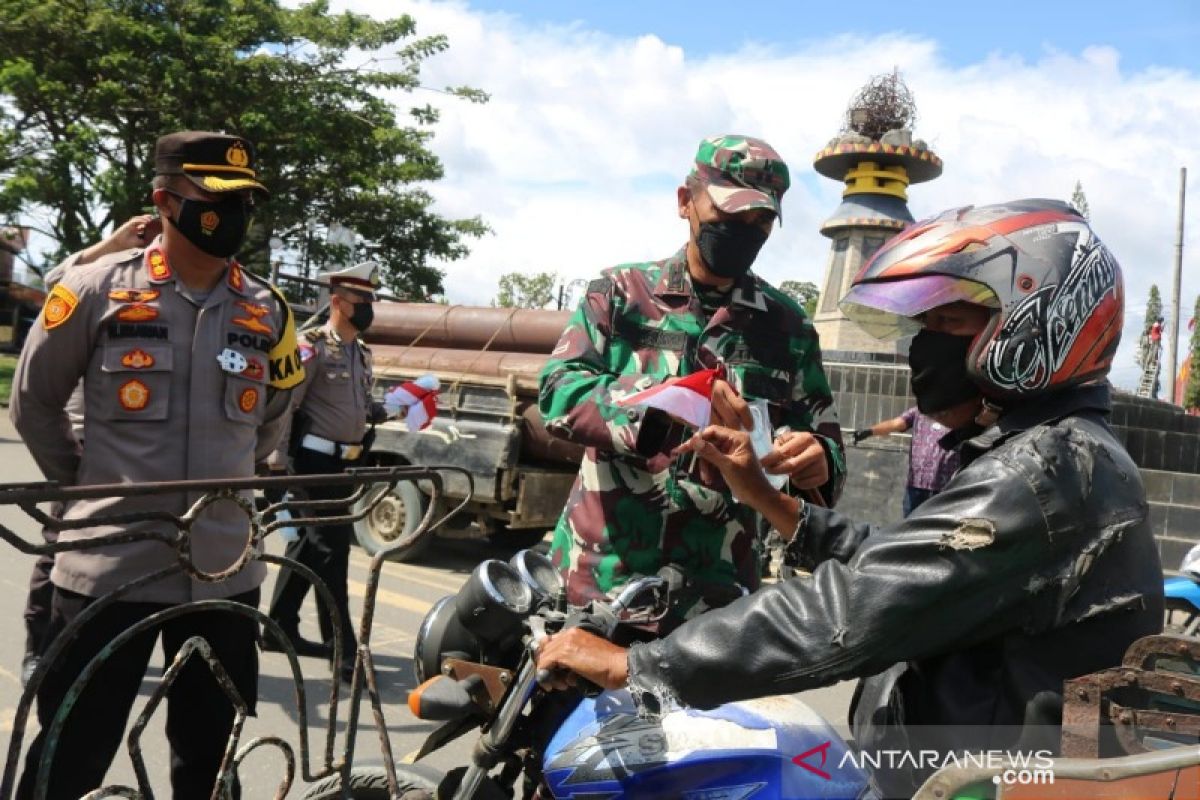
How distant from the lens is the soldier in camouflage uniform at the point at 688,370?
2459 mm

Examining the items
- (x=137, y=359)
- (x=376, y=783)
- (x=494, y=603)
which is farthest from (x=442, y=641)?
(x=137, y=359)

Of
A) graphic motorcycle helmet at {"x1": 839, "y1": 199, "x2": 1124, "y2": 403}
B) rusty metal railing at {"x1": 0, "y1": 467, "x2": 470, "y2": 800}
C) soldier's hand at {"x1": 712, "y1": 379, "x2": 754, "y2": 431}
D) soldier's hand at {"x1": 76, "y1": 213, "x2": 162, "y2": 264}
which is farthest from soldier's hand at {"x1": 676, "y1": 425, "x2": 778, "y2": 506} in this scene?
soldier's hand at {"x1": 76, "y1": 213, "x2": 162, "y2": 264}

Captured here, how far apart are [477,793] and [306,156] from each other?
18366mm

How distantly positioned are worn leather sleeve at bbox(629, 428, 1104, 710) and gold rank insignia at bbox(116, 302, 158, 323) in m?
1.65

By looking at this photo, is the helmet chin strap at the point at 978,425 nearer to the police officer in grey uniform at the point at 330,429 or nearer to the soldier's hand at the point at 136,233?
the soldier's hand at the point at 136,233

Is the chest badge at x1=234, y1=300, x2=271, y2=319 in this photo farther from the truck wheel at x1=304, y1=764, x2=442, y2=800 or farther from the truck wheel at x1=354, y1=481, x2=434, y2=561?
the truck wheel at x1=354, y1=481, x2=434, y2=561

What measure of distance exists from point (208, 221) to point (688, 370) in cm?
127

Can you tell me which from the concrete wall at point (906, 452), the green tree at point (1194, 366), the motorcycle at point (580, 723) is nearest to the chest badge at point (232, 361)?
the motorcycle at point (580, 723)

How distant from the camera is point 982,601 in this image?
1354 millimetres

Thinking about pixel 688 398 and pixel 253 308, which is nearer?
pixel 688 398

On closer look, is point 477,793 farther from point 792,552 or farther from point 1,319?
point 1,319

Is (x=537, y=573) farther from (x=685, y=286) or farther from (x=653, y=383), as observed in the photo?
(x=685, y=286)

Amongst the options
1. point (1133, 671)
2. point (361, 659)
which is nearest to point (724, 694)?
point (1133, 671)

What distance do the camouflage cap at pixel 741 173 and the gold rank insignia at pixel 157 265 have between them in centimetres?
137
